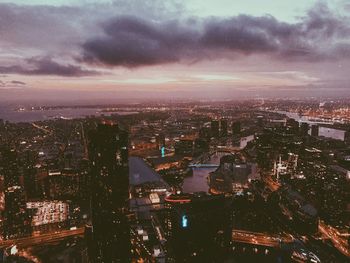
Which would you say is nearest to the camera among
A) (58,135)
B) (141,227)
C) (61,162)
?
(141,227)

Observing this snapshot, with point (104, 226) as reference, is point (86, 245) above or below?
below

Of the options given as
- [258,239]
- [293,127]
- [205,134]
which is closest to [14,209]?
[258,239]

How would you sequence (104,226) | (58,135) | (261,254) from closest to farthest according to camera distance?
(104,226)
(261,254)
(58,135)

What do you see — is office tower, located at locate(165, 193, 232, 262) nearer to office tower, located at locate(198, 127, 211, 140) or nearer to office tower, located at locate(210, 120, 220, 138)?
office tower, located at locate(198, 127, 211, 140)

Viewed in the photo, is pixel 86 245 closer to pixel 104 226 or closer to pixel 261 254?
pixel 104 226

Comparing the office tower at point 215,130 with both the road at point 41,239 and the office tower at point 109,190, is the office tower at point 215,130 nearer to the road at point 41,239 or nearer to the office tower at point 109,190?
the road at point 41,239

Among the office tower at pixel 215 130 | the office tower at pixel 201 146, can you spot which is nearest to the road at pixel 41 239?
the office tower at pixel 201 146

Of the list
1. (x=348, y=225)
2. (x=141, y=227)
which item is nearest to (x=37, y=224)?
(x=141, y=227)
